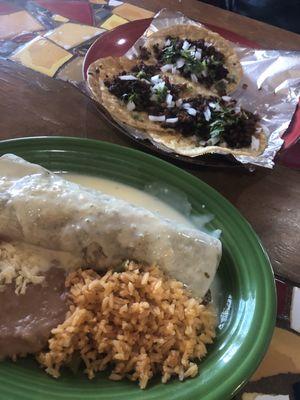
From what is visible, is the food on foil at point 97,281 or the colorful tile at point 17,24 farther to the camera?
the colorful tile at point 17,24

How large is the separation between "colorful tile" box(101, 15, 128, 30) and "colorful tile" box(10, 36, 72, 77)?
1.13 feet

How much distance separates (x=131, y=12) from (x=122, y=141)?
1.08 meters

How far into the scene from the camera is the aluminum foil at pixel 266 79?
89.9 inches

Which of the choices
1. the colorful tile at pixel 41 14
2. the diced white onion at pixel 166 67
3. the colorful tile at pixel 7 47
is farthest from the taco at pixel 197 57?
the colorful tile at pixel 7 47

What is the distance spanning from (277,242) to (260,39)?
1396 millimetres

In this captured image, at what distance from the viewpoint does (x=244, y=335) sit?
1258 mm

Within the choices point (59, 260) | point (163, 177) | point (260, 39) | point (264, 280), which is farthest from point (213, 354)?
point (260, 39)

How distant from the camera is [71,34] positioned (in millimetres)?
2434

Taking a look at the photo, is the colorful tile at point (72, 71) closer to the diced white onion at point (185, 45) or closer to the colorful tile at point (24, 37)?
the colorful tile at point (24, 37)

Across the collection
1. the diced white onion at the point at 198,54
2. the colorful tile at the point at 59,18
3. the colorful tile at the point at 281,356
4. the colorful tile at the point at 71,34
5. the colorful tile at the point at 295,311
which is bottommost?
the colorful tile at the point at 281,356

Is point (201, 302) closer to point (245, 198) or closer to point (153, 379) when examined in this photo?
point (153, 379)

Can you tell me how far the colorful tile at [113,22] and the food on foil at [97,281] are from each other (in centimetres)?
129

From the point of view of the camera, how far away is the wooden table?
1647 mm

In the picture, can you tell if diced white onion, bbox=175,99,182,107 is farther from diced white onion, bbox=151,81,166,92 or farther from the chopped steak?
the chopped steak
